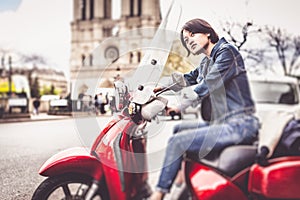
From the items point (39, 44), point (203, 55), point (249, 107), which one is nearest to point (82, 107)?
point (39, 44)

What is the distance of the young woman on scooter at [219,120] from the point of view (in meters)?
2.09

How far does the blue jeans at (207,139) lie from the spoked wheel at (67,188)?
1.20ft

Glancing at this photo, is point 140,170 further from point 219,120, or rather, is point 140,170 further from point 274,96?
point 274,96

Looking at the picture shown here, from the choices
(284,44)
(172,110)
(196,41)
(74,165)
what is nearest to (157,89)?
(172,110)

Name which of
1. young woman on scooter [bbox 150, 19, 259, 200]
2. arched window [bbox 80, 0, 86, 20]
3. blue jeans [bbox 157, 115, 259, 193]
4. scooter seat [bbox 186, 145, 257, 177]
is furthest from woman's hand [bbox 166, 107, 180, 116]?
arched window [bbox 80, 0, 86, 20]

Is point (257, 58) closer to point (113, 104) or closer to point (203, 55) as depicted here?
point (203, 55)

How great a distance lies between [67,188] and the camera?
2.17 m

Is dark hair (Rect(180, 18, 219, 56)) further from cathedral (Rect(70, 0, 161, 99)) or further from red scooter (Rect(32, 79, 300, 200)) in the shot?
red scooter (Rect(32, 79, 300, 200))

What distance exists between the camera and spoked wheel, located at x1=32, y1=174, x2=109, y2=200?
2.15 meters

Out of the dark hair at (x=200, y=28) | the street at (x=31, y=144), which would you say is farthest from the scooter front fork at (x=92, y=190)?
the dark hair at (x=200, y=28)

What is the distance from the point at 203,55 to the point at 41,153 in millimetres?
1118

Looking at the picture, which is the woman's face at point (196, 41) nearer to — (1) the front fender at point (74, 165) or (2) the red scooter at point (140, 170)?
(2) the red scooter at point (140, 170)

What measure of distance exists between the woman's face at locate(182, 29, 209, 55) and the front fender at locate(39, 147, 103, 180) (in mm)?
785

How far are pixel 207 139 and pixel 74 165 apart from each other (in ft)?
2.32
